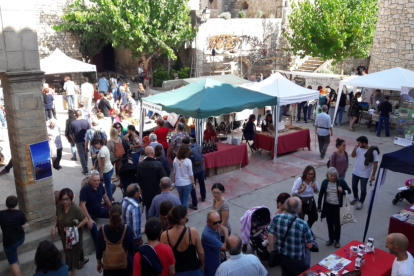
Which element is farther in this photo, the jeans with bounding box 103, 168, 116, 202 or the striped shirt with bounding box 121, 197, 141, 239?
the jeans with bounding box 103, 168, 116, 202

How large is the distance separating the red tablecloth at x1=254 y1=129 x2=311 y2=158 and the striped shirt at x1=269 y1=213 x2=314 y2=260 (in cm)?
663

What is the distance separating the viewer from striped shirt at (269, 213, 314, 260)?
434 centimetres

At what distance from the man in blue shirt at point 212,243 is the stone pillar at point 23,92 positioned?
2994 millimetres

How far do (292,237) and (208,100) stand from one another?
5.49 metres

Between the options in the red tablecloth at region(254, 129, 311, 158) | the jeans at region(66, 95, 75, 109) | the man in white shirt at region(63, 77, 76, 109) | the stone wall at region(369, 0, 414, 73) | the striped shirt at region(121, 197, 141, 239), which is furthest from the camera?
the stone wall at region(369, 0, 414, 73)

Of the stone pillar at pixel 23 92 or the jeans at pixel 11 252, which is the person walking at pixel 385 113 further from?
the jeans at pixel 11 252

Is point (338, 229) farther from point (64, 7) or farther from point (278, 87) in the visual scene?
point (64, 7)

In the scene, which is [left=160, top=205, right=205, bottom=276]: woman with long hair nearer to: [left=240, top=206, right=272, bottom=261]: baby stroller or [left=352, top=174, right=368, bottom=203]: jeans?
[left=240, top=206, right=272, bottom=261]: baby stroller

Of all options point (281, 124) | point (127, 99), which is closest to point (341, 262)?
point (281, 124)

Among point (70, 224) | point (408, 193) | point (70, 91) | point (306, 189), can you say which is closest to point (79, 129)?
point (70, 224)

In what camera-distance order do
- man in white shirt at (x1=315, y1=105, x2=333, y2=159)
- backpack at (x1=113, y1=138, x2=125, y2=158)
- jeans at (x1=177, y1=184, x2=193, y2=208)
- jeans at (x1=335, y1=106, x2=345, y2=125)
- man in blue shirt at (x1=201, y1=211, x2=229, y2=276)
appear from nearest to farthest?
1. man in blue shirt at (x1=201, y1=211, x2=229, y2=276)
2. jeans at (x1=177, y1=184, x2=193, y2=208)
3. backpack at (x1=113, y1=138, x2=125, y2=158)
4. man in white shirt at (x1=315, y1=105, x2=333, y2=159)
5. jeans at (x1=335, y1=106, x2=345, y2=125)

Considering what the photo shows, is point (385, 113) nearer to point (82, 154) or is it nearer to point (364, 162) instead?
point (364, 162)

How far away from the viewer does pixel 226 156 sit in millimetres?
9633

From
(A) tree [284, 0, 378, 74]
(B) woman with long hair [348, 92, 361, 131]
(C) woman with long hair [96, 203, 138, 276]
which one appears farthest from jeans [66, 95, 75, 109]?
(C) woman with long hair [96, 203, 138, 276]
